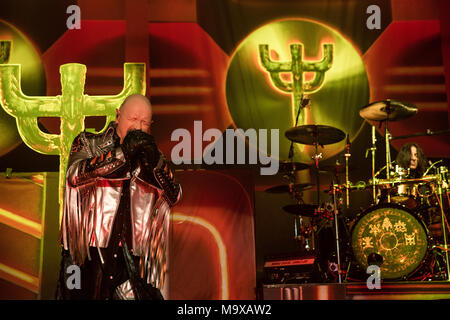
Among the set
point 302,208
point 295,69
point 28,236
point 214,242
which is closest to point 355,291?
point 214,242

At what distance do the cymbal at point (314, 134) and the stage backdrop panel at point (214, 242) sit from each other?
877mm

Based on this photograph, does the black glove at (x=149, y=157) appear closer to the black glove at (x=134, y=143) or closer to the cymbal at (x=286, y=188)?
the black glove at (x=134, y=143)

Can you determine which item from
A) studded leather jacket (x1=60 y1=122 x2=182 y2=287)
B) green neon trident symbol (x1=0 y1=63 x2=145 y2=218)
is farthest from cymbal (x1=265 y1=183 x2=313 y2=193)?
studded leather jacket (x1=60 y1=122 x2=182 y2=287)

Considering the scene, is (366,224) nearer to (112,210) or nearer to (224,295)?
(224,295)

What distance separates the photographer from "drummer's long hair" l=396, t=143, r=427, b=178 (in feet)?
18.6

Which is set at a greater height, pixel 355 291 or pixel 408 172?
pixel 408 172

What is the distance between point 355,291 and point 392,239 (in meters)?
1.45

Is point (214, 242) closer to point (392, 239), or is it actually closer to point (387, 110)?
point (392, 239)

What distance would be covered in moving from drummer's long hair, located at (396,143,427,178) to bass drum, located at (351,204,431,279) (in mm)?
862

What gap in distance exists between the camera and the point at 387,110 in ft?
18.5

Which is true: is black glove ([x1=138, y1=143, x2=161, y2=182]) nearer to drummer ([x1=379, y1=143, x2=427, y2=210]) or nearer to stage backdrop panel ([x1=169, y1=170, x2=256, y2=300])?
stage backdrop panel ([x1=169, y1=170, x2=256, y2=300])

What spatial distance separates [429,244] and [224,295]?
5.90 feet

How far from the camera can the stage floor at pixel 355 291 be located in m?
3.57

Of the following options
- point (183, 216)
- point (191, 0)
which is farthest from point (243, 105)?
point (183, 216)
